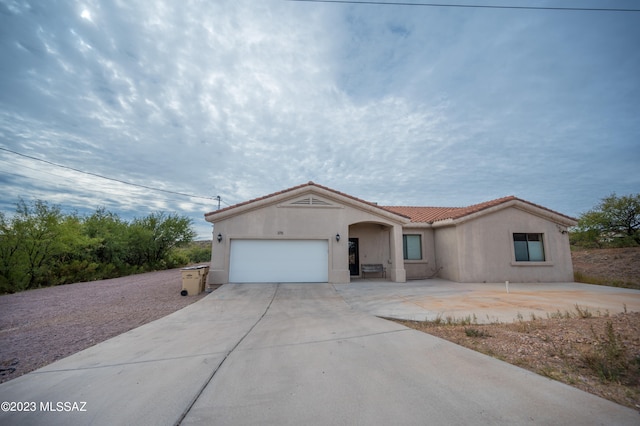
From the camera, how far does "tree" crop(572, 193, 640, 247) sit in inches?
779

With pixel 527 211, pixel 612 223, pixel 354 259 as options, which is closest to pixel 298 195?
pixel 354 259

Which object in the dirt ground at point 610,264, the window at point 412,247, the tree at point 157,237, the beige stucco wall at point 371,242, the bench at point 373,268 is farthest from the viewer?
the tree at point 157,237

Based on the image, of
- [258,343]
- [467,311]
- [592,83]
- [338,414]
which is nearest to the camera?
[338,414]

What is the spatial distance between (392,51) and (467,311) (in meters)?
12.0

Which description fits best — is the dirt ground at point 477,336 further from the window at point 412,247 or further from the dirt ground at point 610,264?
the dirt ground at point 610,264

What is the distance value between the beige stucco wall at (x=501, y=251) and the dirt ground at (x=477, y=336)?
6.49m

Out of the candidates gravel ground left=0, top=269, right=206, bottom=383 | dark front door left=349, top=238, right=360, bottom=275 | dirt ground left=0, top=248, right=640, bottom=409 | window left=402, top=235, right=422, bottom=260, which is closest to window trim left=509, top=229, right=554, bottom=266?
window left=402, top=235, right=422, bottom=260

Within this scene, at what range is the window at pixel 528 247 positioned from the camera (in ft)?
42.5

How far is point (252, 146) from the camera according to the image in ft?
63.6

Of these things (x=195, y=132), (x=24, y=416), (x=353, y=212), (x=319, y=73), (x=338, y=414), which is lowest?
(x=24, y=416)

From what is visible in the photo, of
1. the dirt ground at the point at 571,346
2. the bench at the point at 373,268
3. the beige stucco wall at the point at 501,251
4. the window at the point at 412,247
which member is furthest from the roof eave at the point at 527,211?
the dirt ground at the point at 571,346

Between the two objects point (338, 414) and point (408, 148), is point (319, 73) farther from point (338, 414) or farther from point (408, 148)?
point (338, 414)

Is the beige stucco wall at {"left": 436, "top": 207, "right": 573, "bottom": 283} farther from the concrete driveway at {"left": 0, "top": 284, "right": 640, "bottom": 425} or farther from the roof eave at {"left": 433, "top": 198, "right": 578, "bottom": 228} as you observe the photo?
the concrete driveway at {"left": 0, "top": 284, "right": 640, "bottom": 425}

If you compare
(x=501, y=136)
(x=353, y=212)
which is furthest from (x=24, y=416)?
(x=501, y=136)
